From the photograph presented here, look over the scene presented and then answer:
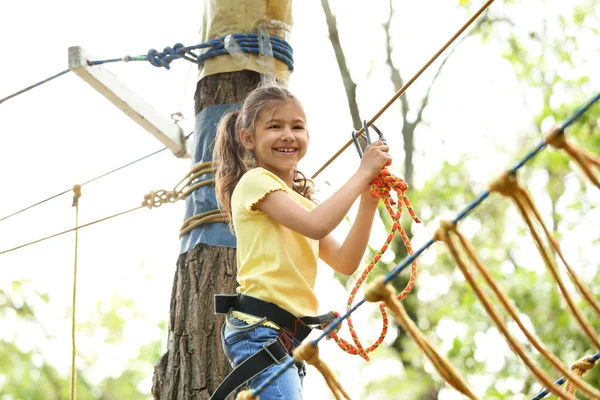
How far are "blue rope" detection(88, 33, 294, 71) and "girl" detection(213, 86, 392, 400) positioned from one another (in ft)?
1.56

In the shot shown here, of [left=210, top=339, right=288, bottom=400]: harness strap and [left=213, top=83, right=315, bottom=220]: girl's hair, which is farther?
[left=213, top=83, right=315, bottom=220]: girl's hair

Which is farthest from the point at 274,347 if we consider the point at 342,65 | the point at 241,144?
the point at 342,65

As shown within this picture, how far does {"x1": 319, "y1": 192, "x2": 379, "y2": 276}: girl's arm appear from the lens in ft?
6.81

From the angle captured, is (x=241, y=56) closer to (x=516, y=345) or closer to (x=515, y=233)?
(x=516, y=345)

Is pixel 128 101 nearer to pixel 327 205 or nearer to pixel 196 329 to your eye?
pixel 196 329

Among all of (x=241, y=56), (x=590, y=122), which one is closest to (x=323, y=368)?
(x=241, y=56)

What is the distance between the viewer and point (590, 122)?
7.36 meters

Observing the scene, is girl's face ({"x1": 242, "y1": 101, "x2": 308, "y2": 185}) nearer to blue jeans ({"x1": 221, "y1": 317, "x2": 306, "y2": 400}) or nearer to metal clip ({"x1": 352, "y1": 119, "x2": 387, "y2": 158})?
metal clip ({"x1": 352, "y1": 119, "x2": 387, "y2": 158})

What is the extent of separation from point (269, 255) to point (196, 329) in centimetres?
48

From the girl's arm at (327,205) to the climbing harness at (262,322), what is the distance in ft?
0.59

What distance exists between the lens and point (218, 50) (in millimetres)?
2662

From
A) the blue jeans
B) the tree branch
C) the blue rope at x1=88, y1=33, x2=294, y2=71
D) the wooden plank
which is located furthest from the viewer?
the tree branch

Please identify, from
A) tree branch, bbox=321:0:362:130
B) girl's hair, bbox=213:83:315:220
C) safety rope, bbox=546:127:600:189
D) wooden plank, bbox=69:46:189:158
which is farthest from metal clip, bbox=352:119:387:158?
tree branch, bbox=321:0:362:130

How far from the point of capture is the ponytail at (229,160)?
7.27 feet
